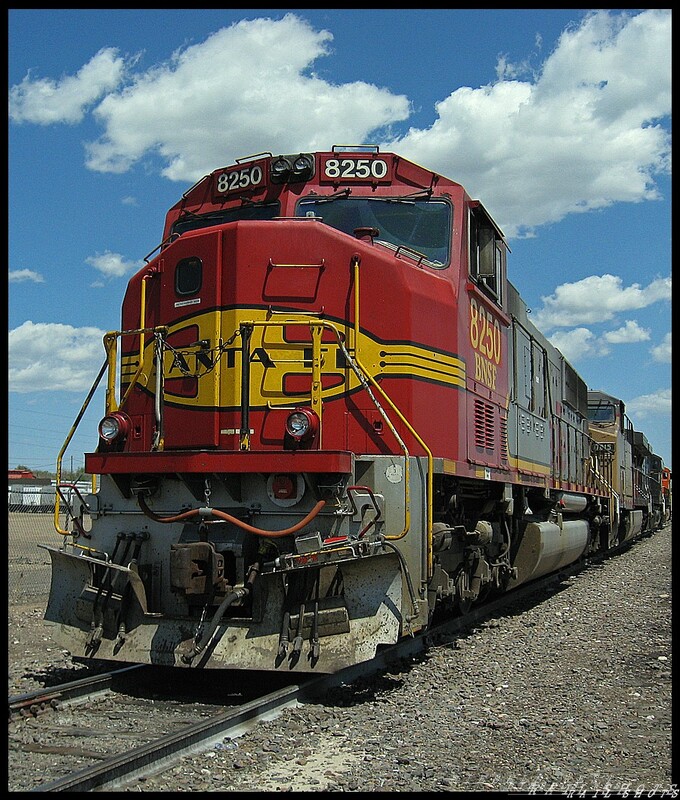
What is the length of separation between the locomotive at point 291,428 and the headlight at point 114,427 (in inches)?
0.7

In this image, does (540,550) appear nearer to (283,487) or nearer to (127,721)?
(283,487)

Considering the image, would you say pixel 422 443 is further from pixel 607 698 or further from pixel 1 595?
pixel 1 595

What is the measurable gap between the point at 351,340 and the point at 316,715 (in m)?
2.79

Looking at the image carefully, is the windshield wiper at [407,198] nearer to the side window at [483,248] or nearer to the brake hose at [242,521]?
the side window at [483,248]

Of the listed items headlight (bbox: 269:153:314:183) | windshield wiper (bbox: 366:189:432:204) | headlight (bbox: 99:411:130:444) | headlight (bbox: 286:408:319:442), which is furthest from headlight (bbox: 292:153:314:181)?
headlight (bbox: 99:411:130:444)

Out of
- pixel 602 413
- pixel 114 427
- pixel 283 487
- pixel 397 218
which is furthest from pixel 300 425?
pixel 602 413

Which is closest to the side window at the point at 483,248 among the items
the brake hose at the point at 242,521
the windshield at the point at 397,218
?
the windshield at the point at 397,218

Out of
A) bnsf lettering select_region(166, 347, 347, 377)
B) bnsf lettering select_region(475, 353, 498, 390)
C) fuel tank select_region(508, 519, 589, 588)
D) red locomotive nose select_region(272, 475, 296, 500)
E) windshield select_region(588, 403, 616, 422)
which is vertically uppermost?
windshield select_region(588, 403, 616, 422)

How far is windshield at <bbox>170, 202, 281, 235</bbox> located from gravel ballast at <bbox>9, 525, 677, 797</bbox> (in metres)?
4.02

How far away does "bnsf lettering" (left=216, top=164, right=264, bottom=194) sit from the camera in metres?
8.03

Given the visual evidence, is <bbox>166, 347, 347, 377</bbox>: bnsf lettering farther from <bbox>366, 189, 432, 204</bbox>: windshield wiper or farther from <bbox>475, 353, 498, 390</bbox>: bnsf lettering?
<bbox>475, 353, 498, 390</bbox>: bnsf lettering

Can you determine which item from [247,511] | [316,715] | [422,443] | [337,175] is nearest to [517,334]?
[337,175]

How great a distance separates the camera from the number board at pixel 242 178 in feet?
26.3

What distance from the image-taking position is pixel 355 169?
800cm
